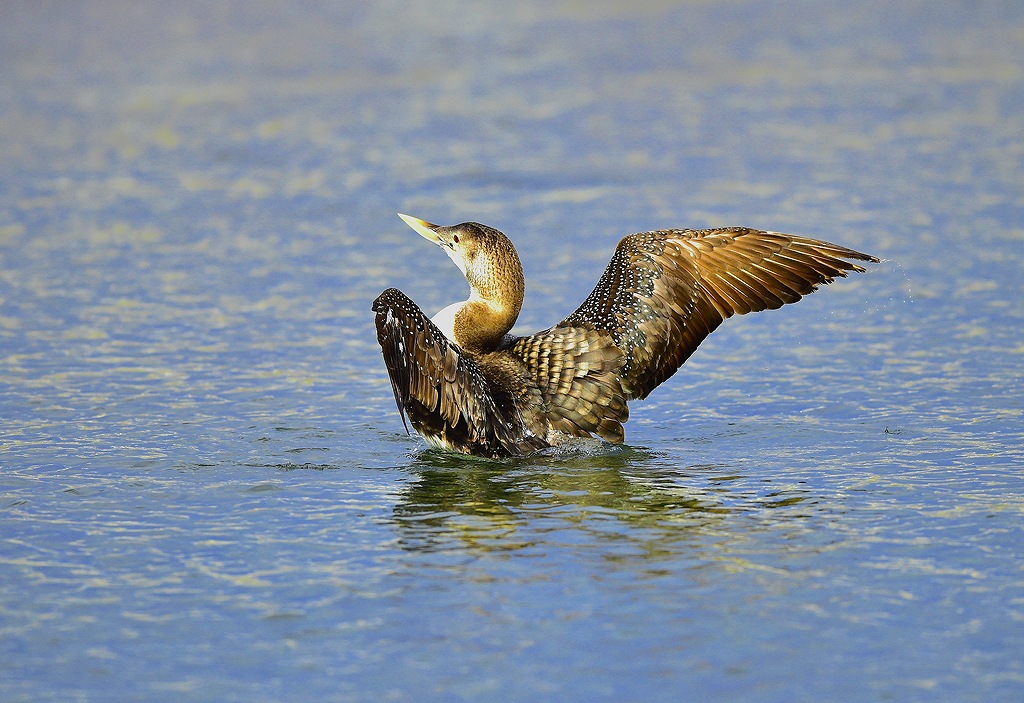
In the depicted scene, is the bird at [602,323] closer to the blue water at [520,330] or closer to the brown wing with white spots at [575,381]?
the brown wing with white spots at [575,381]

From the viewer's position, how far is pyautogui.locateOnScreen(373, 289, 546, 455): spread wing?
5.88 metres

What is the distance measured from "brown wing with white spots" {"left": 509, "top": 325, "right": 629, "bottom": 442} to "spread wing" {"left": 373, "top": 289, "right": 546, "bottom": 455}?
0.16 metres

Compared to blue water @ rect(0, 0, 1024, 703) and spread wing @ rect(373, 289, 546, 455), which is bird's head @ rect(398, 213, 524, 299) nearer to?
spread wing @ rect(373, 289, 546, 455)

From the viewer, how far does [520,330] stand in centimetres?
831

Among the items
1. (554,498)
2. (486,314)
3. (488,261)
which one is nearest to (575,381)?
(486,314)

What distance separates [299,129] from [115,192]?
1986 mm

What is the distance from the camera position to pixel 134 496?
18.6 ft

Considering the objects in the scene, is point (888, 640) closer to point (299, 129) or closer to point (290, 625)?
point (290, 625)

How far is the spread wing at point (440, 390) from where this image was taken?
A: 588 centimetres

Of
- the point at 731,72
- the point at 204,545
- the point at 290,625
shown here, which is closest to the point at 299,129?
the point at 731,72

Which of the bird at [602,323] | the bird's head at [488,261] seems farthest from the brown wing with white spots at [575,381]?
the bird's head at [488,261]

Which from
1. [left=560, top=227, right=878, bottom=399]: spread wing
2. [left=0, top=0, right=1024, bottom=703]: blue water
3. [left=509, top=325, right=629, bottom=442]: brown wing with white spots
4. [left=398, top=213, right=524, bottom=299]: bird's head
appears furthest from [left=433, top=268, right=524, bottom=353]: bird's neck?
[left=0, top=0, right=1024, bottom=703]: blue water

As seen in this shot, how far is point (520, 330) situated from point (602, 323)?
5.45 feet

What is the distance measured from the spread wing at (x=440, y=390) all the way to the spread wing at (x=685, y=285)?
0.64 metres
